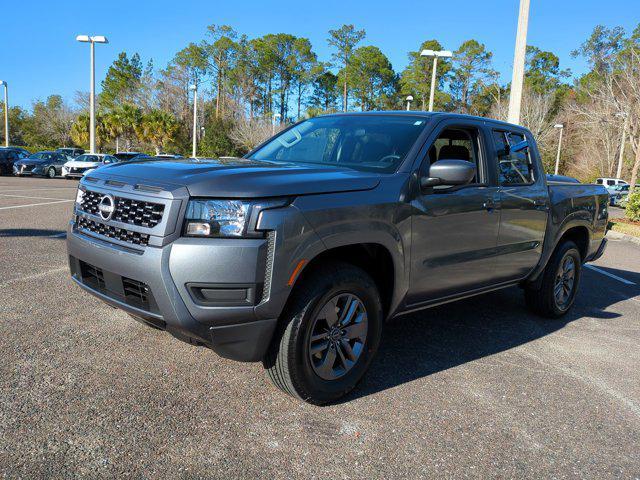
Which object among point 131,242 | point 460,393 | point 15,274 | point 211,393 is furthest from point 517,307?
point 15,274

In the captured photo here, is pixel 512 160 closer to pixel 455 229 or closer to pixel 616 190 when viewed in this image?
pixel 455 229

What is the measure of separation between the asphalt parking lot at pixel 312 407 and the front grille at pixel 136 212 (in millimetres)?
1077

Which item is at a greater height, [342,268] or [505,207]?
[505,207]

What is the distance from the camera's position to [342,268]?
3246 mm

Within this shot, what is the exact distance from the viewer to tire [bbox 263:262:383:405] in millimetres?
3061

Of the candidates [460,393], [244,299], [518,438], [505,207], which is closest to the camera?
[244,299]

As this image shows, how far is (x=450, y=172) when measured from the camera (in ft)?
11.6

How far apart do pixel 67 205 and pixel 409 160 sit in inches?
461

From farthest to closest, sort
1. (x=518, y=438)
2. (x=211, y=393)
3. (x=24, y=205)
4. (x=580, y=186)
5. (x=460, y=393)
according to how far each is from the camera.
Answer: (x=24, y=205), (x=580, y=186), (x=460, y=393), (x=211, y=393), (x=518, y=438)

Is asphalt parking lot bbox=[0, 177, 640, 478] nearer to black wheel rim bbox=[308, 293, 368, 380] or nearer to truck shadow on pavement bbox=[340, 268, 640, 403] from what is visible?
truck shadow on pavement bbox=[340, 268, 640, 403]

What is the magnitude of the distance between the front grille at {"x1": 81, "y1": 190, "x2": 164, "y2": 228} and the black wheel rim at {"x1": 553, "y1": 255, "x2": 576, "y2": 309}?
4107 mm

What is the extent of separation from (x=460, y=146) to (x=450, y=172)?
980 millimetres

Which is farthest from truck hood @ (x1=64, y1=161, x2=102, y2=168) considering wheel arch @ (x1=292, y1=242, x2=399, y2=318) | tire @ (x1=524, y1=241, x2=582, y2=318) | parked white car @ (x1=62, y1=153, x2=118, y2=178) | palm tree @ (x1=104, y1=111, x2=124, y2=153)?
wheel arch @ (x1=292, y1=242, x2=399, y2=318)

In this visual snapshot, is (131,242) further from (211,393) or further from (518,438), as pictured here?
(518,438)
